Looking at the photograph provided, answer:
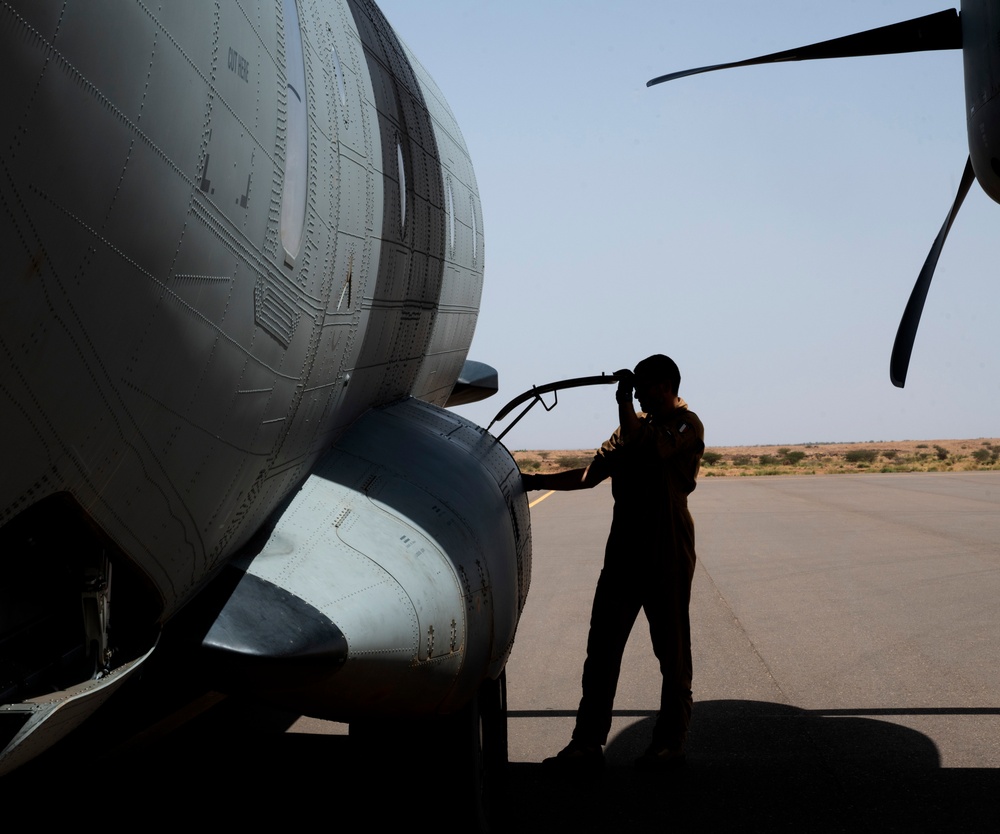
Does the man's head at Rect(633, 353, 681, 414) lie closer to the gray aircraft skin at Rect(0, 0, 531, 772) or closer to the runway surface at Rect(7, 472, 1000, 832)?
the gray aircraft skin at Rect(0, 0, 531, 772)

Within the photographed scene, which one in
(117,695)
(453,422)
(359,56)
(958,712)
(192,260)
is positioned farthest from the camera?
(958,712)

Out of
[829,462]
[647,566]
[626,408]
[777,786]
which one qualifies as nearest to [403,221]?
[626,408]

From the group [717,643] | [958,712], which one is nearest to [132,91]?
[958,712]

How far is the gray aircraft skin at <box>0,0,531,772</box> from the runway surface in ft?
2.96

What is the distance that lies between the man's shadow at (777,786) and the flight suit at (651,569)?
298 mm

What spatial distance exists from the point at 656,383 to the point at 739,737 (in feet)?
6.63

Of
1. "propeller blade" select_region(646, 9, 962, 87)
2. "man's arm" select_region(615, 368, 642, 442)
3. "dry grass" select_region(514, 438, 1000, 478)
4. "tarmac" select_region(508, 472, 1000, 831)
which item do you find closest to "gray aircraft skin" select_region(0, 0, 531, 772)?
"man's arm" select_region(615, 368, 642, 442)

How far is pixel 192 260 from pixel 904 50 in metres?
3.84

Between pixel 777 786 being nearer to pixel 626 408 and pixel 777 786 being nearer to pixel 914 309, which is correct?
pixel 626 408

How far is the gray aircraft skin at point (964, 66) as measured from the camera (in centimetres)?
401

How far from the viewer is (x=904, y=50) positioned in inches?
196

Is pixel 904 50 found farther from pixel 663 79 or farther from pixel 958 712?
pixel 958 712

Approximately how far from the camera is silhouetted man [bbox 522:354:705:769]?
17.9 feet

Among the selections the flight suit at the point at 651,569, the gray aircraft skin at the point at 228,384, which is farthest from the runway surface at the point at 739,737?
the gray aircraft skin at the point at 228,384
